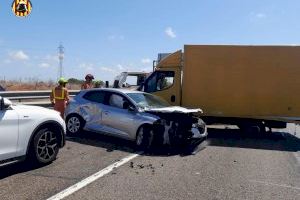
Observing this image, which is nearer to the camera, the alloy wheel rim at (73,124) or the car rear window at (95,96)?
the car rear window at (95,96)

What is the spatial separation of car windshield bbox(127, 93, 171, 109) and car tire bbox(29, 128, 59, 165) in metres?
3.09

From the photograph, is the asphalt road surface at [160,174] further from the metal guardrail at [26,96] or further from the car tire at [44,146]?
the metal guardrail at [26,96]

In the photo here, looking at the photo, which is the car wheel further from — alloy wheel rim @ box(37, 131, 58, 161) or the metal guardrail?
the metal guardrail

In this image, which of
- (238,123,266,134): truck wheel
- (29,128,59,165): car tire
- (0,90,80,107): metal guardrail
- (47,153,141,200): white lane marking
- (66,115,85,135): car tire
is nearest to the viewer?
(47,153,141,200): white lane marking

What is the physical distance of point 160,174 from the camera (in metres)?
7.17

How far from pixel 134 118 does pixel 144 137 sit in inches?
21.0

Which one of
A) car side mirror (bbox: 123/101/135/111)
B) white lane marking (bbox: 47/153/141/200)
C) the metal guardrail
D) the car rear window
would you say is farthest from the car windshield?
the metal guardrail

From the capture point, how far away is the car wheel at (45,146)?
7.06m

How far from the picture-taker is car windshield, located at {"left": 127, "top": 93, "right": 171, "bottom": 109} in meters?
10.3

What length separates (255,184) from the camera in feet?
21.9

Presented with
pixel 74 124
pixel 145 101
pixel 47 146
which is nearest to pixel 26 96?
pixel 74 124

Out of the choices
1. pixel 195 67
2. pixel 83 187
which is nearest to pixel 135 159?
pixel 83 187

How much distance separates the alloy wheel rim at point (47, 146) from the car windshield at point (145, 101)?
122 inches

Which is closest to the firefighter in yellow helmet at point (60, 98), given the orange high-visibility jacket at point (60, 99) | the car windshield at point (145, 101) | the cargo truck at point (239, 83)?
the orange high-visibility jacket at point (60, 99)
